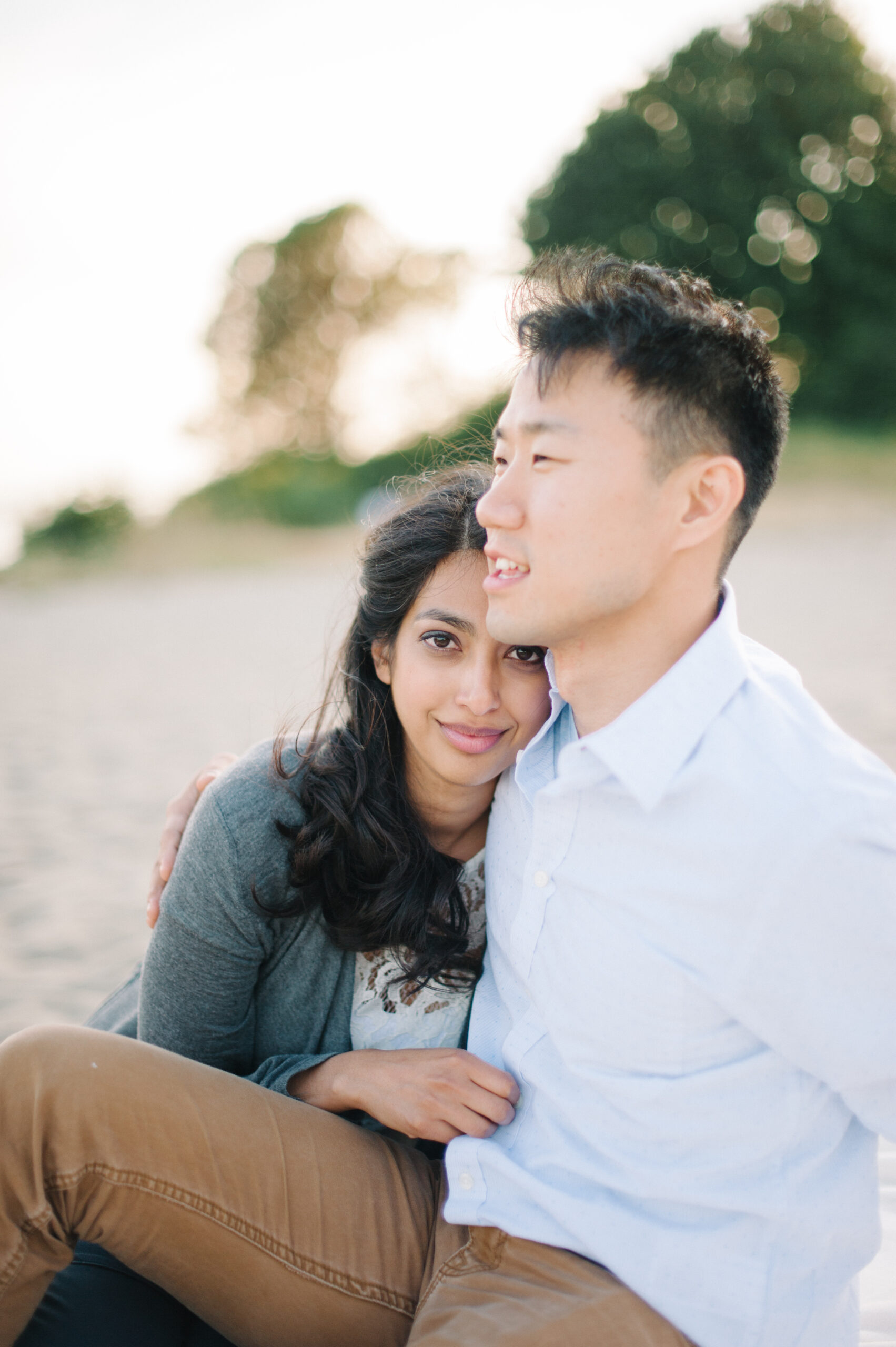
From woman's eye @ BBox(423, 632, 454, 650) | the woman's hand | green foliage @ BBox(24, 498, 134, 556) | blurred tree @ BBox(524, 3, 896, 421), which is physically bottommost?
green foliage @ BBox(24, 498, 134, 556)

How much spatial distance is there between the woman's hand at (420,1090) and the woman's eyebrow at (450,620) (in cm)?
89

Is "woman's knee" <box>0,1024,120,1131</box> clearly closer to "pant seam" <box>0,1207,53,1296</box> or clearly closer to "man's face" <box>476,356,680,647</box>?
"pant seam" <box>0,1207,53,1296</box>

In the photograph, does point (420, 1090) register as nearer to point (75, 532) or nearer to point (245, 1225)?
point (245, 1225)

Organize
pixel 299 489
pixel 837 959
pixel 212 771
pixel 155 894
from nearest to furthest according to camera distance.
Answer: pixel 837 959 → pixel 155 894 → pixel 212 771 → pixel 299 489

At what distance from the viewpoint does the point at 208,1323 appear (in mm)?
2076

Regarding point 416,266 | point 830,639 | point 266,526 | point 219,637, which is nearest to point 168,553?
point 266,526

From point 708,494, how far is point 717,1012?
0.94 m

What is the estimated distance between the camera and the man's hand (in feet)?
8.64

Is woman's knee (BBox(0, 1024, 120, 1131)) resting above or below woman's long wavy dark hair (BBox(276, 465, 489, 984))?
below

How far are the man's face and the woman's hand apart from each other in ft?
2.86

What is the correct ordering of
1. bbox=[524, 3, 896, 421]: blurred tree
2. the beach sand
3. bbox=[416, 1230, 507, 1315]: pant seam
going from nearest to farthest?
bbox=[416, 1230, 507, 1315]: pant seam
the beach sand
bbox=[524, 3, 896, 421]: blurred tree

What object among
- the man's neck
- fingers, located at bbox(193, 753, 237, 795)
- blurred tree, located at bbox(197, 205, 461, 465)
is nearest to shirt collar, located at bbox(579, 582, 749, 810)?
the man's neck

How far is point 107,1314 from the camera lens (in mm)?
2039

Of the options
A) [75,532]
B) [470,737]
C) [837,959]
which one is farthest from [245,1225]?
[75,532]
